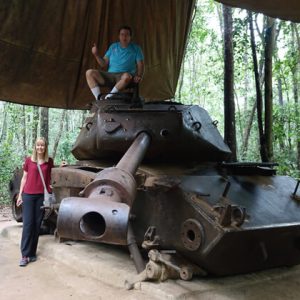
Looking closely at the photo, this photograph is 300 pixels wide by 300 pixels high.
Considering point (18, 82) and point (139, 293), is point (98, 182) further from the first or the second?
point (18, 82)

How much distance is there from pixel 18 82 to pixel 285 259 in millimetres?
4872

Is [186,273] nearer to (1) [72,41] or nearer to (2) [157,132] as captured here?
(2) [157,132]

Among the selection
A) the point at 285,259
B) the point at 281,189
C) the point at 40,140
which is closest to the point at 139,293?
the point at 285,259

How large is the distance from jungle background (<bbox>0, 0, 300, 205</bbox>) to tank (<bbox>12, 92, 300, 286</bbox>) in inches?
92.9

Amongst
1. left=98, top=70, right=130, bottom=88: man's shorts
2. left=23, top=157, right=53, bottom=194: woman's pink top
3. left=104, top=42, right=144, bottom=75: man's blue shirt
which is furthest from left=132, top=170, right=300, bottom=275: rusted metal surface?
left=104, top=42, right=144, bottom=75: man's blue shirt

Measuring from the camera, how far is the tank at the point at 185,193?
4.00 metres

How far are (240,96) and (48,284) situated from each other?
15.8m

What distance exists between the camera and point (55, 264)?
5.47 metres

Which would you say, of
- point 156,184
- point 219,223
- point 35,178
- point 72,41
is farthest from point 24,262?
point 72,41

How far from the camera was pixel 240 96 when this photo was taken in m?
19.3

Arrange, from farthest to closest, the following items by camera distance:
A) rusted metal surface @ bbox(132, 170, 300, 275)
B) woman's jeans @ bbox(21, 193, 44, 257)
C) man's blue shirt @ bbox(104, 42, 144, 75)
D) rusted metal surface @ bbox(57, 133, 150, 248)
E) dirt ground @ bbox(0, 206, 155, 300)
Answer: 1. man's blue shirt @ bbox(104, 42, 144, 75)
2. woman's jeans @ bbox(21, 193, 44, 257)
3. dirt ground @ bbox(0, 206, 155, 300)
4. rusted metal surface @ bbox(132, 170, 300, 275)
5. rusted metal surface @ bbox(57, 133, 150, 248)

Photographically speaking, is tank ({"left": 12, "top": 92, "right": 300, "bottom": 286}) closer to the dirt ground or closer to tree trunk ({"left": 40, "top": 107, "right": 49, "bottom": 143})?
the dirt ground

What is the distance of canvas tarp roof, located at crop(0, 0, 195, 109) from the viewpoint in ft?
22.2

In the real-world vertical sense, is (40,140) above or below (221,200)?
above
